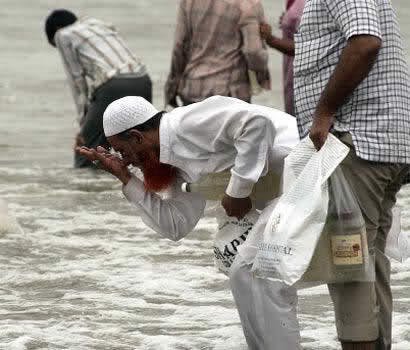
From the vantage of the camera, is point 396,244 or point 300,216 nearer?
point 300,216

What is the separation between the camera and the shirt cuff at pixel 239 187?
184 inches

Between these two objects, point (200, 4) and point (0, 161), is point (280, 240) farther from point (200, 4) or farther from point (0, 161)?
point (0, 161)

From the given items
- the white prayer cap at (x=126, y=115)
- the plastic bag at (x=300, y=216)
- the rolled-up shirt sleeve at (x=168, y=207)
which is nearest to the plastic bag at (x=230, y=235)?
the rolled-up shirt sleeve at (x=168, y=207)

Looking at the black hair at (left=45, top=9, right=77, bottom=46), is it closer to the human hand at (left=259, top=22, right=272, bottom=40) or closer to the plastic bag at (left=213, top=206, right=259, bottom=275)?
the human hand at (left=259, top=22, right=272, bottom=40)

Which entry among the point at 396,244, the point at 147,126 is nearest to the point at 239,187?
the point at 147,126

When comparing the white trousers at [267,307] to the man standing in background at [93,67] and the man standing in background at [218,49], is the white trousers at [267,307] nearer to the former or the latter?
the man standing in background at [218,49]

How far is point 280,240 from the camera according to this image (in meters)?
4.45

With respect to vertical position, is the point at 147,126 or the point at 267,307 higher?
the point at 147,126

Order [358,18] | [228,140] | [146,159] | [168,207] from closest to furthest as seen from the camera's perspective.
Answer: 1. [358,18]
2. [228,140]
3. [146,159]
4. [168,207]

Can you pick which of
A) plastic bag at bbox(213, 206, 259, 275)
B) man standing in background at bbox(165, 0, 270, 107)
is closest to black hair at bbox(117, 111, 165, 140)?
plastic bag at bbox(213, 206, 259, 275)

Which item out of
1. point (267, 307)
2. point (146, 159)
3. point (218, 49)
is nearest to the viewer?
point (267, 307)

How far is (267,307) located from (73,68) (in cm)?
604

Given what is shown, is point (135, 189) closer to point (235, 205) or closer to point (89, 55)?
point (235, 205)

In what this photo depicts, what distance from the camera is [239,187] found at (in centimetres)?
467
